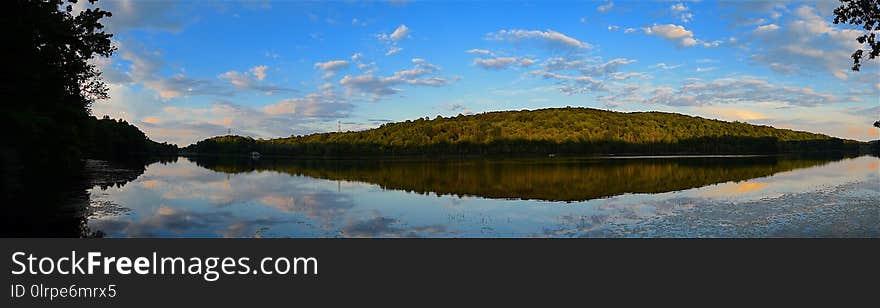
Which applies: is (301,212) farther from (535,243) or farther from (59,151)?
(535,243)

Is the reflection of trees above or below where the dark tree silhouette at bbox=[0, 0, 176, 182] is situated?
below

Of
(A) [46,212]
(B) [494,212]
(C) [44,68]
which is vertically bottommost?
(B) [494,212]

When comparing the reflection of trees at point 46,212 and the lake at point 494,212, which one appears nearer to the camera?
the reflection of trees at point 46,212

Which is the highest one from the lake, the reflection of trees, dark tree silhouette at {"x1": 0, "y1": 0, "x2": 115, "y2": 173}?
dark tree silhouette at {"x1": 0, "y1": 0, "x2": 115, "y2": 173}

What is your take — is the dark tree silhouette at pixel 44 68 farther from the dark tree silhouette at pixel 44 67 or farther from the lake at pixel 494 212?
the lake at pixel 494 212

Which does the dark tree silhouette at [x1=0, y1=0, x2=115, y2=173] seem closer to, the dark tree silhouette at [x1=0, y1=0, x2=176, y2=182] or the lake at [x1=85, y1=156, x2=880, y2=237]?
the dark tree silhouette at [x1=0, y1=0, x2=176, y2=182]

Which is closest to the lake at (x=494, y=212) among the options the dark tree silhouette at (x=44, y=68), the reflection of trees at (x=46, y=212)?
the reflection of trees at (x=46, y=212)

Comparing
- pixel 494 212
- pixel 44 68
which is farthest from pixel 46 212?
pixel 494 212

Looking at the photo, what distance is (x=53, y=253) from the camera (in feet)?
A: 42.2

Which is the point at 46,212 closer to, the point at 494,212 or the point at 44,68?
the point at 44,68

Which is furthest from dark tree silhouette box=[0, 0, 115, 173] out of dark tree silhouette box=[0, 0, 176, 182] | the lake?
the lake

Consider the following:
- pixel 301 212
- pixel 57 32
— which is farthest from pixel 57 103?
pixel 301 212

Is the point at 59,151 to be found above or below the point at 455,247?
above

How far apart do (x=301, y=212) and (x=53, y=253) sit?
638 inches
